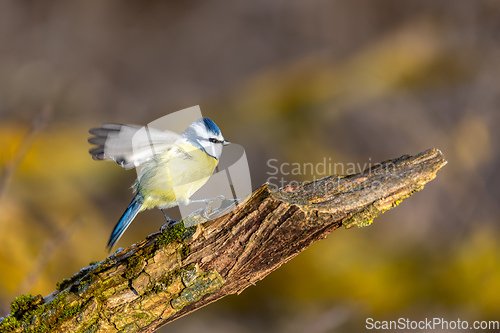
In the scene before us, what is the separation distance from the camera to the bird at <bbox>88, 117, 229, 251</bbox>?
1.31 metres

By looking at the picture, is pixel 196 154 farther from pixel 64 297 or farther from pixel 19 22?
pixel 19 22

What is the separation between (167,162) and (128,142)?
0.20 meters

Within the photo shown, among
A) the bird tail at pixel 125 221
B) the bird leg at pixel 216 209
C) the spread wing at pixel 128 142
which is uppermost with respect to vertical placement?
the spread wing at pixel 128 142

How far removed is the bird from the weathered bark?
29cm

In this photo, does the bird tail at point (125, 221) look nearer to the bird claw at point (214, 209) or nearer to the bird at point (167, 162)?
the bird at point (167, 162)

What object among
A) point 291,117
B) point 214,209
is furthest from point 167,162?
point 291,117

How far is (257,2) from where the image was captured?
2984mm

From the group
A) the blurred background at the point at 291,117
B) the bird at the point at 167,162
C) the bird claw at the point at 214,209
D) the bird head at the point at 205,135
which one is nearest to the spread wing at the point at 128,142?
the bird at the point at 167,162

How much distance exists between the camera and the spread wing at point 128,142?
48.4 inches

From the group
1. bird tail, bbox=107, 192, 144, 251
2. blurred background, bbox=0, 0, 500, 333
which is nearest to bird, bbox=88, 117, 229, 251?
bird tail, bbox=107, 192, 144, 251

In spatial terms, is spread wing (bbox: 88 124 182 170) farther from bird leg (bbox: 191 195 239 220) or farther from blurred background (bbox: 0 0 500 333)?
blurred background (bbox: 0 0 500 333)

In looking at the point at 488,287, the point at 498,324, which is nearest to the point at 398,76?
the point at 488,287

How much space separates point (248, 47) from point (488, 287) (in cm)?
222

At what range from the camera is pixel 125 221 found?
1448mm
